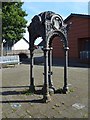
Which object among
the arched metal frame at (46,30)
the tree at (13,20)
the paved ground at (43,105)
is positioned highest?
the tree at (13,20)

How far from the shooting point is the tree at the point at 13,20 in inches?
1128

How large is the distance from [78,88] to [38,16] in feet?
12.6

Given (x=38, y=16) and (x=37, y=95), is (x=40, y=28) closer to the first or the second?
(x=38, y=16)

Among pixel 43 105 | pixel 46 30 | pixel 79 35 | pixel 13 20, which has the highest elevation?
pixel 13 20

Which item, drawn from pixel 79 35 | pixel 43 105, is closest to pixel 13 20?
pixel 79 35

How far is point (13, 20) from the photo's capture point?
29.6 meters

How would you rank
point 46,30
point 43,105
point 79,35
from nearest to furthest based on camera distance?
point 43,105 → point 46,30 → point 79,35

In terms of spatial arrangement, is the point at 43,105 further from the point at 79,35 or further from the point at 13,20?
the point at 13,20

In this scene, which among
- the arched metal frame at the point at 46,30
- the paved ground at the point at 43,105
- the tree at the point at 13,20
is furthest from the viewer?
the tree at the point at 13,20

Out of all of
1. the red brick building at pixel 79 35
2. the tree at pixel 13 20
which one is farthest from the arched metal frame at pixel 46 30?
the red brick building at pixel 79 35

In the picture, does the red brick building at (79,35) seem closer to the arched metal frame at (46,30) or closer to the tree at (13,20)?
the tree at (13,20)

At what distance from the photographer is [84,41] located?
30.4 m

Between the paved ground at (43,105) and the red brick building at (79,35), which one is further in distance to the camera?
the red brick building at (79,35)

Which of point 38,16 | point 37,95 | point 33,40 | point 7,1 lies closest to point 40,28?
point 38,16
